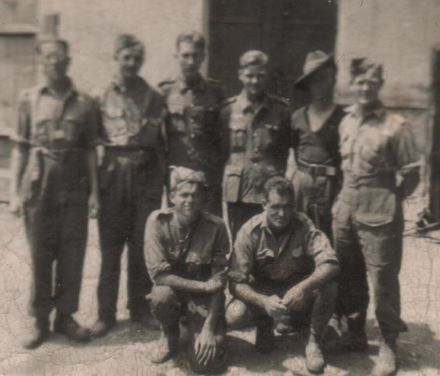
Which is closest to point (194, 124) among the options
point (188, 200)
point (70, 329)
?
point (188, 200)

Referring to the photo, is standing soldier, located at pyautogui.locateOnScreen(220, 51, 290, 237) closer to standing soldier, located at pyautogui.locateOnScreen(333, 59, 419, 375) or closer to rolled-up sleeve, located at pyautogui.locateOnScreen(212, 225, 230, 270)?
rolled-up sleeve, located at pyautogui.locateOnScreen(212, 225, 230, 270)

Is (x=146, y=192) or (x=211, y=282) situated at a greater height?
(x=146, y=192)

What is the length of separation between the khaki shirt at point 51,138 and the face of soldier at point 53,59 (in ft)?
0.40

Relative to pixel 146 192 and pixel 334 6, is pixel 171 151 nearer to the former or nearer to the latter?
pixel 146 192

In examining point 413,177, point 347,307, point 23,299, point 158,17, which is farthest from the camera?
point 158,17

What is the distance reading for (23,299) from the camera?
5.36 m

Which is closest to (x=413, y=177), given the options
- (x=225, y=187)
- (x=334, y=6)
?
(x=225, y=187)

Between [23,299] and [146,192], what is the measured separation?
55.7 inches

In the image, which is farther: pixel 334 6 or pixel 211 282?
pixel 334 6

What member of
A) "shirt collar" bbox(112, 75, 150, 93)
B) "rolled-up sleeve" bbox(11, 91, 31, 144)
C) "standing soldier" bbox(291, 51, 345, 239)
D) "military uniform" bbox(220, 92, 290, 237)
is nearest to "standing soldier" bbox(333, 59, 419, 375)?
"standing soldier" bbox(291, 51, 345, 239)

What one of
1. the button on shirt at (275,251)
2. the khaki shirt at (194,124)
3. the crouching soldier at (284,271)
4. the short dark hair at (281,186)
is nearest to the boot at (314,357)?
the crouching soldier at (284,271)

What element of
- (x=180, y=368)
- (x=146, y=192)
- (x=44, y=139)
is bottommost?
(x=180, y=368)

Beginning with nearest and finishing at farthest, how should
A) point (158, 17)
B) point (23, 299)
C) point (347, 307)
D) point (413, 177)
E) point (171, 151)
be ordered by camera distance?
1. point (413, 177)
2. point (347, 307)
3. point (171, 151)
4. point (23, 299)
5. point (158, 17)

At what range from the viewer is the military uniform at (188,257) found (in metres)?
4.36
